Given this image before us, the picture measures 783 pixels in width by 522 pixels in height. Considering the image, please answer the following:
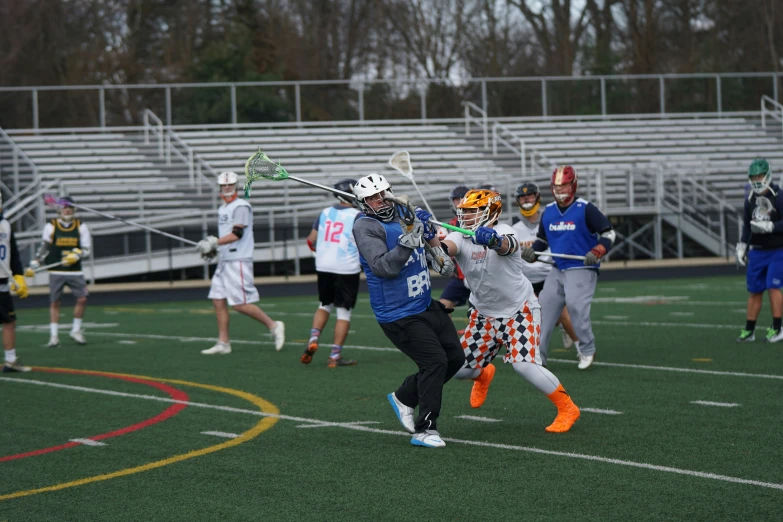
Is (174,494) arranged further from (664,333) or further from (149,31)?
(149,31)

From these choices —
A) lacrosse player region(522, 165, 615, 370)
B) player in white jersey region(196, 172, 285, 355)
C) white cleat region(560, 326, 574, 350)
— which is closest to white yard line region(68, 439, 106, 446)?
lacrosse player region(522, 165, 615, 370)

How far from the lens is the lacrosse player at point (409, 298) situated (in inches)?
269

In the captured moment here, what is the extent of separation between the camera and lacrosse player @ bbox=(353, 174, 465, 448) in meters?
6.83

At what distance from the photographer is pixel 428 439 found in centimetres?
688

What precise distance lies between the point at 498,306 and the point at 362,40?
3597 cm

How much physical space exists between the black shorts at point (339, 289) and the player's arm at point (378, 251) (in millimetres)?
4253

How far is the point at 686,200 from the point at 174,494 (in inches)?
994

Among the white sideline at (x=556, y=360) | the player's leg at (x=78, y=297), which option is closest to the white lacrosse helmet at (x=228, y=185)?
the white sideline at (x=556, y=360)

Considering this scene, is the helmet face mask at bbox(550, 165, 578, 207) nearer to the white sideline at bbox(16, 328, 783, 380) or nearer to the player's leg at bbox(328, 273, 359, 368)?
the white sideline at bbox(16, 328, 783, 380)

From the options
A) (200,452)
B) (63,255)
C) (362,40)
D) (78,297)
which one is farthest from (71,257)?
(362,40)

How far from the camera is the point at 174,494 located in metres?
5.89

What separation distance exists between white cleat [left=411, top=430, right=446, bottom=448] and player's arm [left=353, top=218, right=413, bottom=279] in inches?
38.5

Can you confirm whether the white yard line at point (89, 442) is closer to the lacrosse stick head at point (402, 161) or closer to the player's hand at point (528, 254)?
the player's hand at point (528, 254)

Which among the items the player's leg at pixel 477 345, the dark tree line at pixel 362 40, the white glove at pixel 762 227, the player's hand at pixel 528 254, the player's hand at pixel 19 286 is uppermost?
the dark tree line at pixel 362 40
